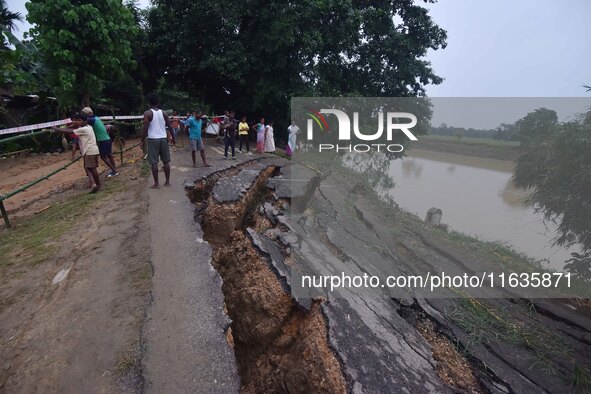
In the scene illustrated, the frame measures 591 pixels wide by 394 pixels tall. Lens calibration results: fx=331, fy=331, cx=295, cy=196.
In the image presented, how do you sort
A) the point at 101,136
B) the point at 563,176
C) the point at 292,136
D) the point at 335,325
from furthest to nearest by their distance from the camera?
the point at 292,136 → the point at 563,176 → the point at 101,136 → the point at 335,325

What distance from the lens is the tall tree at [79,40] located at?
784 centimetres

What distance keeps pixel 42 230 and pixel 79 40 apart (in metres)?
6.55

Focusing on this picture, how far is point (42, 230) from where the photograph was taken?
392 centimetres

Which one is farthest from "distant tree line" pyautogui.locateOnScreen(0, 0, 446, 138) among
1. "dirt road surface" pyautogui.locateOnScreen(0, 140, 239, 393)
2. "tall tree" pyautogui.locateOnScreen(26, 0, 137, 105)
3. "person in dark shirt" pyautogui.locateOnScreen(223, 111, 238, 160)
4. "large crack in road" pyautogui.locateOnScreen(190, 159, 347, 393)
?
"large crack in road" pyautogui.locateOnScreen(190, 159, 347, 393)

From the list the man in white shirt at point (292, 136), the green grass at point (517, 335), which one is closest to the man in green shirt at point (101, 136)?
the man in white shirt at point (292, 136)

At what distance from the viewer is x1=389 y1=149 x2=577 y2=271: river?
7.77 meters

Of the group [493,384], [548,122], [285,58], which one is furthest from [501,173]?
[285,58]

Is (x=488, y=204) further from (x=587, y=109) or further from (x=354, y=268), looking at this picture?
(x=354, y=268)

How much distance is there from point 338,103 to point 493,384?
920 centimetres

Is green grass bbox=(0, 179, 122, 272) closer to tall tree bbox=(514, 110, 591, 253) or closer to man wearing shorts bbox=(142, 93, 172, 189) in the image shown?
man wearing shorts bbox=(142, 93, 172, 189)

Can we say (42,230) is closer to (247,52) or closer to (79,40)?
(79,40)

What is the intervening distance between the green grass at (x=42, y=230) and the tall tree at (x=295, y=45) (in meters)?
7.46

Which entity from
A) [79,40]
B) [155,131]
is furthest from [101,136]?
[79,40]

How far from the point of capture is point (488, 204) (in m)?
9.14
